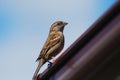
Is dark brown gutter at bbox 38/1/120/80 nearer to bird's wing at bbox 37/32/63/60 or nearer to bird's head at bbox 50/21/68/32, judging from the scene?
bird's wing at bbox 37/32/63/60

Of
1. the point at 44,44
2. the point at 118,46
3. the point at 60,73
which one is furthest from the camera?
the point at 44,44

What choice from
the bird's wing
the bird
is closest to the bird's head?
the bird

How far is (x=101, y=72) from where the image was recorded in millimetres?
6938

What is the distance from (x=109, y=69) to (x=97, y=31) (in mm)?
551

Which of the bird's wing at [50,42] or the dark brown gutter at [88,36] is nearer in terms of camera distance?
the dark brown gutter at [88,36]

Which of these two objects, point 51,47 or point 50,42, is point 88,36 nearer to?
point 51,47

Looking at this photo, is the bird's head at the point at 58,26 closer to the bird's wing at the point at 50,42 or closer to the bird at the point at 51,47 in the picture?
the bird at the point at 51,47

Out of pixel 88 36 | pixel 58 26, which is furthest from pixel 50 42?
pixel 88 36

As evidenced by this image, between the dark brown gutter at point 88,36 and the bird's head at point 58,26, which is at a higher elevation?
the bird's head at point 58,26

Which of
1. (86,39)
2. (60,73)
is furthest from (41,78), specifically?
(86,39)

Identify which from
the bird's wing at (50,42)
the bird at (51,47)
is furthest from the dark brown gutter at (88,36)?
the bird's wing at (50,42)

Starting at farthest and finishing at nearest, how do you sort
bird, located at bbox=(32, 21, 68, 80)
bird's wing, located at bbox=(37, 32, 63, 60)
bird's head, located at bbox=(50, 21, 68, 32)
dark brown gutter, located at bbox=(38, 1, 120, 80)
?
1. bird's head, located at bbox=(50, 21, 68, 32)
2. bird's wing, located at bbox=(37, 32, 63, 60)
3. bird, located at bbox=(32, 21, 68, 80)
4. dark brown gutter, located at bbox=(38, 1, 120, 80)

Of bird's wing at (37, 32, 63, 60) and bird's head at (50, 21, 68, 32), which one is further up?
bird's head at (50, 21, 68, 32)

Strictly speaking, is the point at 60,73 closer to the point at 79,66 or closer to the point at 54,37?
the point at 79,66
